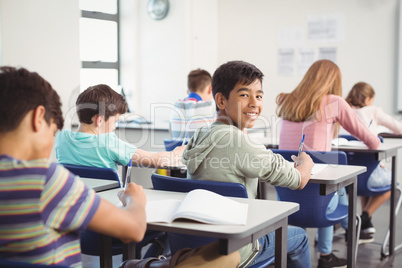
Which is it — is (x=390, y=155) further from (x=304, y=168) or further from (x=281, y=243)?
(x=281, y=243)

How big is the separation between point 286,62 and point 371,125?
2218mm

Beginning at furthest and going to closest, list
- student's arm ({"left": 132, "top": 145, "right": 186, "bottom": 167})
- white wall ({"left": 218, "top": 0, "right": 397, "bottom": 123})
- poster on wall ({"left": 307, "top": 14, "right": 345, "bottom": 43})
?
poster on wall ({"left": 307, "top": 14, "right": 345, "bottom": 43}) → white wall ({"left": 218, "top": 0, "right": 397, "bottom": 123}) → student's arm ({"left": 132, "top": 145, "right": 186, "bottom": 167})


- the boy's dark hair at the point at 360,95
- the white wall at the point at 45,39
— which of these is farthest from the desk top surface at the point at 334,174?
the white wall at the point at 45,39

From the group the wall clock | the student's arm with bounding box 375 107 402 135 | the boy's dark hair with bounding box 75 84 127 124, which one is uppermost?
the wall clock

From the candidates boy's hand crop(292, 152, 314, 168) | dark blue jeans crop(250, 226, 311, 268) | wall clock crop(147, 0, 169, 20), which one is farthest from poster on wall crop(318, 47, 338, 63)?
dark blue jeans crop(250, 226, 311, 268)

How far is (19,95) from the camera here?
1.14 metres

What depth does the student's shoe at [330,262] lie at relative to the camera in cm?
307

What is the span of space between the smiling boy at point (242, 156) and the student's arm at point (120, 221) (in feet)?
1.74

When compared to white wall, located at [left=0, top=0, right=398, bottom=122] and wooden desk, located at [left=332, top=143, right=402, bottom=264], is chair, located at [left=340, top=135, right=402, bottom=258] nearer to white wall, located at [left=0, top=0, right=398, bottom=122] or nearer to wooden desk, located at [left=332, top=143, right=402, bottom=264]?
wooden desk, located at [left=332, top=143, right=402, bottom=264]

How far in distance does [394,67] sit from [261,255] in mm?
3958

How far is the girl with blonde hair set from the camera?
298 centimetres

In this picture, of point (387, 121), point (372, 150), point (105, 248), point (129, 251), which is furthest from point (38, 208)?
point (387, 121)

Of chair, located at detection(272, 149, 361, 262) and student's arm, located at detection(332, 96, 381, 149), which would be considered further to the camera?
student's arm, located at detection(332, 96, 381, 149)

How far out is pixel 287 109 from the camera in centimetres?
306
